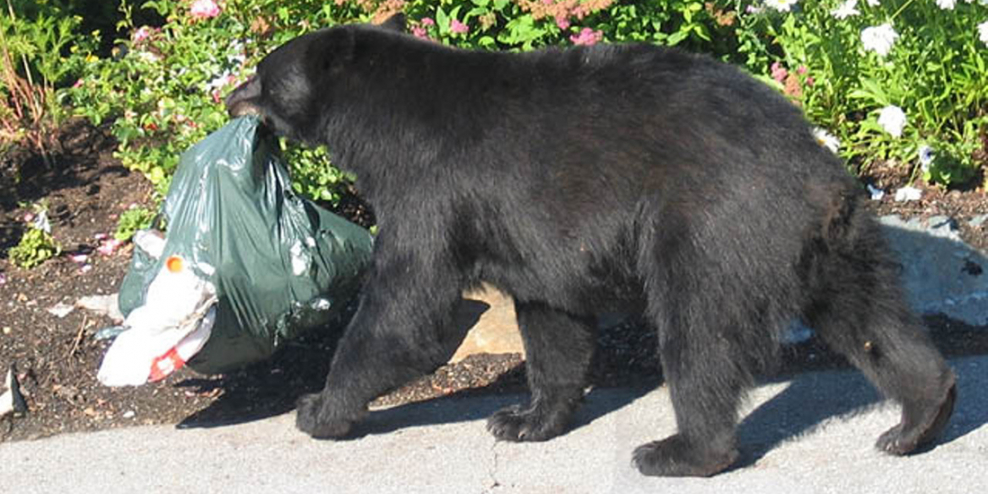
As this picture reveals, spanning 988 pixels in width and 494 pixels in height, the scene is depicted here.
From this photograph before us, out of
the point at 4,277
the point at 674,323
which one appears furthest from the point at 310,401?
the point at 4,277

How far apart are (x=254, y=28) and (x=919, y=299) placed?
3.12m

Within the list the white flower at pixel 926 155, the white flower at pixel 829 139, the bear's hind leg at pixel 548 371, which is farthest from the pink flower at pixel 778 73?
the bear's hind leg at pixel 548 371

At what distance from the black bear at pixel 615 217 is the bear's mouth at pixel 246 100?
18cm

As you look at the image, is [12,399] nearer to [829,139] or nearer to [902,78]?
[829,139]

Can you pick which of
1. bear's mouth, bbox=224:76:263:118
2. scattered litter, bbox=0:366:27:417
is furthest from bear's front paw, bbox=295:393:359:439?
scattered litter, bbox=0:366:27:417

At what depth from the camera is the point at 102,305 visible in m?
6.59

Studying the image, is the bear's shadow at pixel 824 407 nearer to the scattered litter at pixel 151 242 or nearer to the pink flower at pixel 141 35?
the scattered litter at pixel 151 242

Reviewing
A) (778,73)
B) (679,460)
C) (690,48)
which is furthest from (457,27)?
(679,460)

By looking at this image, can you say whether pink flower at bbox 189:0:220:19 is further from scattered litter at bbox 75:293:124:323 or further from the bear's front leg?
the bear's front leg

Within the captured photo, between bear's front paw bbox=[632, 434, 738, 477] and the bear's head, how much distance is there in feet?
5.39

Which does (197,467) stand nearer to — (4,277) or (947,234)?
(4,277)

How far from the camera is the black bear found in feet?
15.8

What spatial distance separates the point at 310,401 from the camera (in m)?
5.54

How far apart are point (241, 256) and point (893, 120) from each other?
2.86 m
